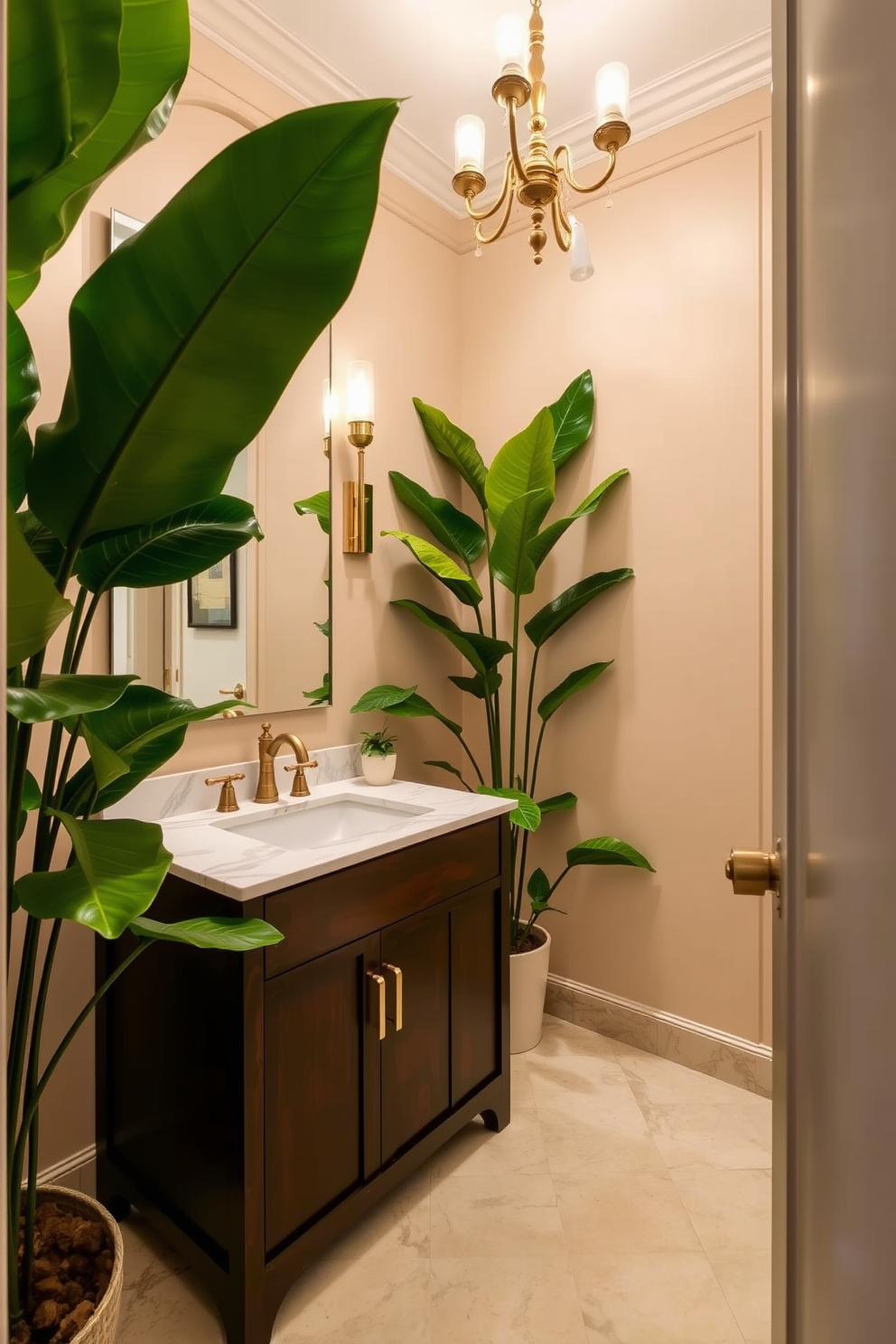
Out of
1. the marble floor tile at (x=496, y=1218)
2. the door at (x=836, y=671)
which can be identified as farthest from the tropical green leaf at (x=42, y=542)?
the marble floor tile at (x=496, y=1218)

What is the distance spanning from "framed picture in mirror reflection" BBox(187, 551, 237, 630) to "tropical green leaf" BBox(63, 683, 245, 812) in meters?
0.77

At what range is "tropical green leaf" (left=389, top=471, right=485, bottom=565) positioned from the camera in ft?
7.95

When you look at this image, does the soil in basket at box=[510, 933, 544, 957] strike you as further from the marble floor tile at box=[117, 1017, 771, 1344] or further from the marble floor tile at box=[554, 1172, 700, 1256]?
the marble floor tile at box=[554, 1172, 700, 1256]

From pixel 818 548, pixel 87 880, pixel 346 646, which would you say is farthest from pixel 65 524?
pixel 346 646

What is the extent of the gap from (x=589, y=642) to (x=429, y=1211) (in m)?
1.59

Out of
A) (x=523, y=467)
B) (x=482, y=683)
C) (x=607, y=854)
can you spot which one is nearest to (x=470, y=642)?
(x=482, y=683)

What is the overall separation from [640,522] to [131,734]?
1.71m

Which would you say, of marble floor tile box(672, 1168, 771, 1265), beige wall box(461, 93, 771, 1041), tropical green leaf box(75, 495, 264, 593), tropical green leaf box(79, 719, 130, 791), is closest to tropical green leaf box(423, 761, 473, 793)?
beige wall box(461, 93, 771, 1041)

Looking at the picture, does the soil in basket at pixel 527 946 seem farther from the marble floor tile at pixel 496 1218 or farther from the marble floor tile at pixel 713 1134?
the marble floor tile at pixel 496 1218

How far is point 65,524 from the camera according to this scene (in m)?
0.83

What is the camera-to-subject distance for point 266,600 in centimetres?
203

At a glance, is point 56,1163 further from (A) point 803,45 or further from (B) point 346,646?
(A) point 803,45

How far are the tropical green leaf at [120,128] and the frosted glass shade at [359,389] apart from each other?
1.40m

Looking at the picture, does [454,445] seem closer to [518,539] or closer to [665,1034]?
[518,539]
